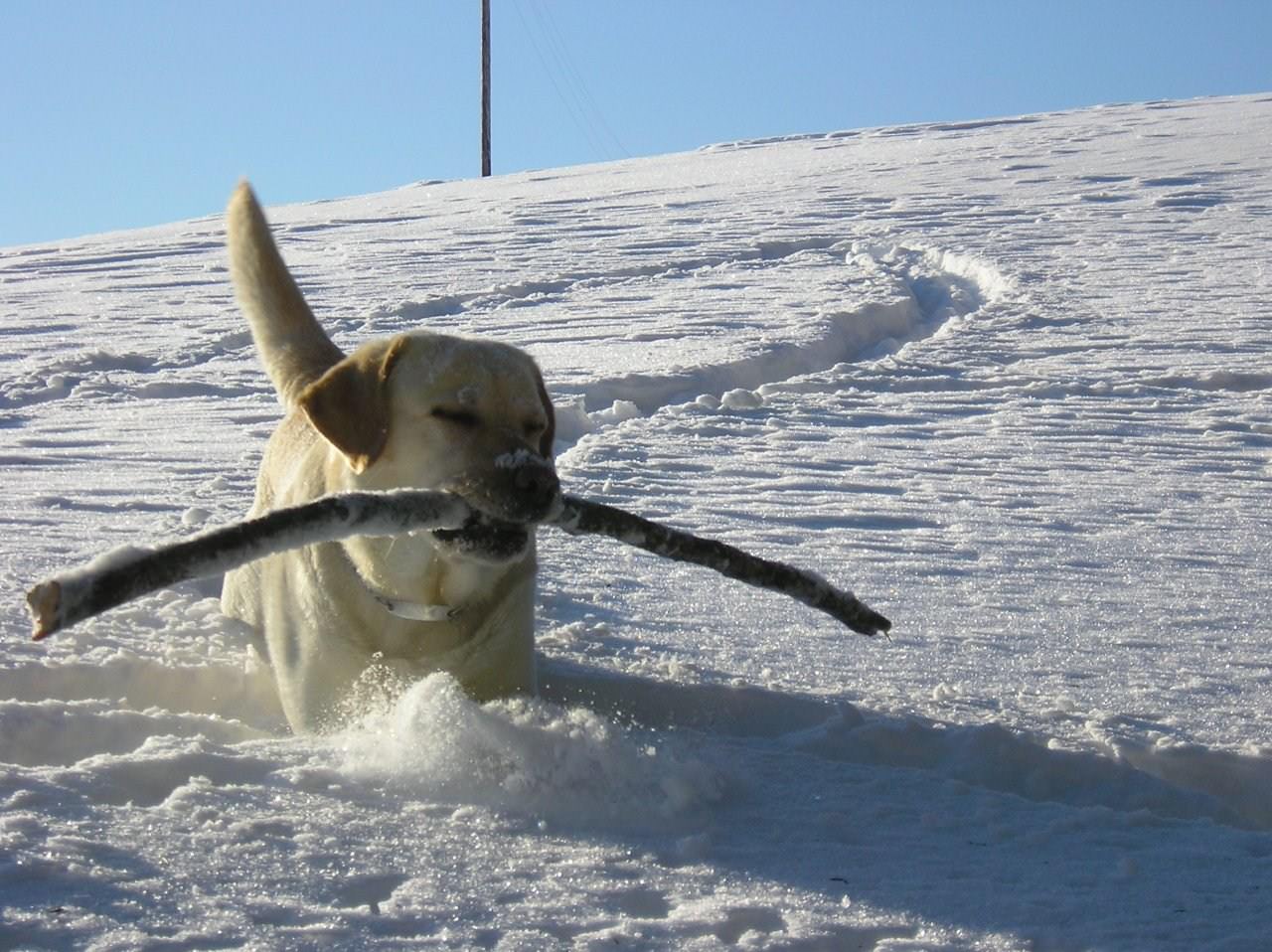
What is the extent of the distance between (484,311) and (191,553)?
26.5ft

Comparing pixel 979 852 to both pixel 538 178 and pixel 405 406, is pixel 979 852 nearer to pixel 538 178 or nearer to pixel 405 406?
pixel 405 406

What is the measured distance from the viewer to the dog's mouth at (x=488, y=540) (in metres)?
2.88

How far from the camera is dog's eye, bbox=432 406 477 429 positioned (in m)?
3.10

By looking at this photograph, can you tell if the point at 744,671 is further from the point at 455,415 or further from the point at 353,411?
the point at 353,411

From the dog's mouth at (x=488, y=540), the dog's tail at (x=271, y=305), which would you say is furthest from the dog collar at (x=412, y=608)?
the dog's tail at (x=271, y=305)

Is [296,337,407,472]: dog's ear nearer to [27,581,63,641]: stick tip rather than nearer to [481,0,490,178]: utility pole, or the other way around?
[27,581,63,641]: stick tip

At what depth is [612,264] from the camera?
1209cm

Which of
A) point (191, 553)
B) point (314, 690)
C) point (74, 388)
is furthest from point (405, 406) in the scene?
point (74, 388)

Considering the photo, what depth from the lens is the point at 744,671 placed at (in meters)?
3.48

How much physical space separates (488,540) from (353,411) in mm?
504

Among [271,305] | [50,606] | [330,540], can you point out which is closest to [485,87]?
[271,305]

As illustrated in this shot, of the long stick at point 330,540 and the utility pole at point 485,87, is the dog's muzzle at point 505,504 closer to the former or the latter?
the long stick at point 330,540

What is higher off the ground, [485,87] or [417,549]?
[485,87]

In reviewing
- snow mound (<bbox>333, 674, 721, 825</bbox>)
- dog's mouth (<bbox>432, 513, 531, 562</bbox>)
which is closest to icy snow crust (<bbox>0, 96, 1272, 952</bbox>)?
snow mound (<bbox>333, 674, 721, 825</bbox>)
